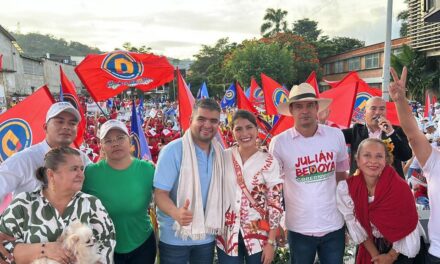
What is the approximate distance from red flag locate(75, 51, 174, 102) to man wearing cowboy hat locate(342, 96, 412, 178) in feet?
13.1

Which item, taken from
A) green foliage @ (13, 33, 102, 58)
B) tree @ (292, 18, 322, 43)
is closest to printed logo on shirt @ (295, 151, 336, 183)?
tree @ (292, 18, 322, 43)

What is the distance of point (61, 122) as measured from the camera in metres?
2.80

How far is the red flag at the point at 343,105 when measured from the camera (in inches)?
226

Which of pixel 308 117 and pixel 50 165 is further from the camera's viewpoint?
pixel 308 117

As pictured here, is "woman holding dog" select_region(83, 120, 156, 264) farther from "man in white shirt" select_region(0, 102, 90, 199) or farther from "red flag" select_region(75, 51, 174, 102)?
"red flag" select_region(75, 51, 174, 102)

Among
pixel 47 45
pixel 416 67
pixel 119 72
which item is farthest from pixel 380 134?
pixel 47 45

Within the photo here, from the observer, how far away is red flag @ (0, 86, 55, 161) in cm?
414

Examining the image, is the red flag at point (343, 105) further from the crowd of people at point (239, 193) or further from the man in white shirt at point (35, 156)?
the man in white shirt at point (35, 156)

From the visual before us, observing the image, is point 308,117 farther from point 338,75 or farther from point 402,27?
point 402,27

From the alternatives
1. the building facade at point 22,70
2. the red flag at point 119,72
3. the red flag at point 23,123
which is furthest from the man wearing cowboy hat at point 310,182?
the building facade at point 22,70

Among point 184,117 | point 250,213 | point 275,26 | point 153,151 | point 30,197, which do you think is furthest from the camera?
point 275,26

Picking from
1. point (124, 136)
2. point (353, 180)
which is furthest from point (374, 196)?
point (124, 136)

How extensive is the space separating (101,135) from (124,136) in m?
0.16

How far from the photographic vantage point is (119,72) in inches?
Result: 250
